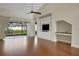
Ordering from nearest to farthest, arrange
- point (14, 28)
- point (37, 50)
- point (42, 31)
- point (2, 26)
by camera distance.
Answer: point (37, 50)
point (14, 28)
point (2, 26)
point (42, 31)

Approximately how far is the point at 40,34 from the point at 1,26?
337 centimetres

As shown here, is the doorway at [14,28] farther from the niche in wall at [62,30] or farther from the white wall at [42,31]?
the niche in wall at [62,30]

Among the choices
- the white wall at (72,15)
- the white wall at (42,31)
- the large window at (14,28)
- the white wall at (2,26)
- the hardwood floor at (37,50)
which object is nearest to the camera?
the hardwood floor at (37,50)

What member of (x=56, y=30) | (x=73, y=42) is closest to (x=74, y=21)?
(x=73, y=42)

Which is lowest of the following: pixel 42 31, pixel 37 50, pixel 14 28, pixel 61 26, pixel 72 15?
pixel 37 50

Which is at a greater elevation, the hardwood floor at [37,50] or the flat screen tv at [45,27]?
the flat screen tv at [45,27]

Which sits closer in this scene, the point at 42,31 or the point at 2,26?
the point at 2,26

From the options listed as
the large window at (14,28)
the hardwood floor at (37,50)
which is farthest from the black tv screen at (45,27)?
the hardwood floor at (37,50)

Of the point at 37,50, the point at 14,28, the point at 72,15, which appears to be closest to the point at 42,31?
the point at 14,28

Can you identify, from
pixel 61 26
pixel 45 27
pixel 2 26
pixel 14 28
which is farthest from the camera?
pixel 45 27

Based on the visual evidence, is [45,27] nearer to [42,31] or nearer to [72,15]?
[42,31]

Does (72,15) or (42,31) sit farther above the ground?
(72,15)

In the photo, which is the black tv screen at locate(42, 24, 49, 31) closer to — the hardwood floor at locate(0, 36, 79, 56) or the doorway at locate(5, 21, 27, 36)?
the doorway at locate(5, 21, 27, 36)

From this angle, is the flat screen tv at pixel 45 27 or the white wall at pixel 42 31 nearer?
the white wall at pixel 42 31
